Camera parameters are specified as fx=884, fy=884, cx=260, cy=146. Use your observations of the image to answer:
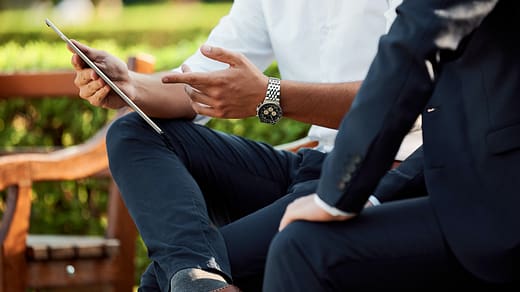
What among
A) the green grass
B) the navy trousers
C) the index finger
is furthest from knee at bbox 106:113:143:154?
the green grass

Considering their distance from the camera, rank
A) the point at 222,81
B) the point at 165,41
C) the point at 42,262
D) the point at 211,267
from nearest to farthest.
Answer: the point at 211,267, the point at 222,81, the point at 42,262, the point at 165,41

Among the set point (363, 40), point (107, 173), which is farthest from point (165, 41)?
point (363, 40)

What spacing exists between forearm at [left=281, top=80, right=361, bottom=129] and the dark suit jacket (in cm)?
72

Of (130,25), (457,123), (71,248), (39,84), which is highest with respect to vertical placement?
(457,123)

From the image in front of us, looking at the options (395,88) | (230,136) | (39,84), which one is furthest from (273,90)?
(39,84)

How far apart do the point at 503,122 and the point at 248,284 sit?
91 centimetres

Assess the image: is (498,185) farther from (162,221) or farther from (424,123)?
(162,221)

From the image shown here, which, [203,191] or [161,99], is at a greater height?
[161,99]

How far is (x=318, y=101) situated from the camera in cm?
237

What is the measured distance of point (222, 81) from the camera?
2213mm

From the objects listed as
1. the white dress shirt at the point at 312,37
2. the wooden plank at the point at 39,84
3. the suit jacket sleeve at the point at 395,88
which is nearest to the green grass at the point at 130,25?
the wooden plank at the point at 39,84

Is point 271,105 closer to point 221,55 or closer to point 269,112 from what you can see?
point 269,112

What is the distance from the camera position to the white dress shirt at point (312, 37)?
254 centimetres

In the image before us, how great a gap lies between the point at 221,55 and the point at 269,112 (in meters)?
0.23
